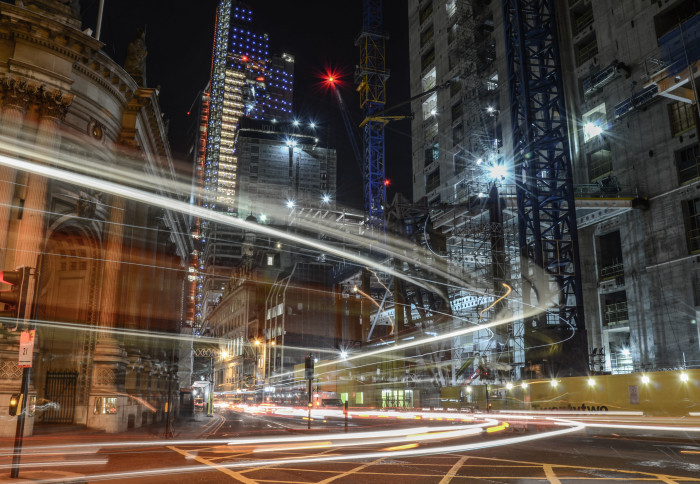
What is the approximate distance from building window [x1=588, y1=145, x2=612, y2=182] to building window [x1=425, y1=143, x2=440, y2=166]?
71.9ft

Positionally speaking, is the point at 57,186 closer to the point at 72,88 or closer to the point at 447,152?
the point at 72,88

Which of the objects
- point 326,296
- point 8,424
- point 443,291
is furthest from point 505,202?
point 326,296

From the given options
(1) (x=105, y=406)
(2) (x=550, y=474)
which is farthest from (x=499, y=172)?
(2) (x=550, y=474)

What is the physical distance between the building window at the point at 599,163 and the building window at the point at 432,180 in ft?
72.5

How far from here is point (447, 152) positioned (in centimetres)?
5859

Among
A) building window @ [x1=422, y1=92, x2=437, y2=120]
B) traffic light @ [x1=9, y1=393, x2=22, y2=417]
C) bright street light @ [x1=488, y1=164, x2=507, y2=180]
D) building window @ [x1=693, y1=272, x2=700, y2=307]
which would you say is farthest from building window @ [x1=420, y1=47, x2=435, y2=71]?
traffic light @ [x1=9, y1=393, x2=22, y2=417]

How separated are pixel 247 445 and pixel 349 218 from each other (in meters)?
66.1

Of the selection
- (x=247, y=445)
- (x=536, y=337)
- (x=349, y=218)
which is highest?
(x=349, y=218)

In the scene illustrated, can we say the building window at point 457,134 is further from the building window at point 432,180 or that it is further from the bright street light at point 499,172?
the bright street light at point 499,172

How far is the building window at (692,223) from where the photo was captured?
31.8 meters

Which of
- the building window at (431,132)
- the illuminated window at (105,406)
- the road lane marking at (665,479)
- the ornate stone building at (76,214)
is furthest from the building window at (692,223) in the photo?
the building window at (431,132)

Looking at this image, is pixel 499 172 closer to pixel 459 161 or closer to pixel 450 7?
pixel 459 161

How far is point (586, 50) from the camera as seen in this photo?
42.2 metres

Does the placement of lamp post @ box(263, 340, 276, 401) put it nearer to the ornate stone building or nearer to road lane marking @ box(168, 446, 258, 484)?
the ornate stone building
